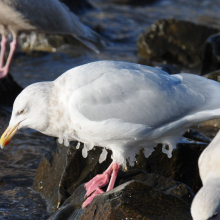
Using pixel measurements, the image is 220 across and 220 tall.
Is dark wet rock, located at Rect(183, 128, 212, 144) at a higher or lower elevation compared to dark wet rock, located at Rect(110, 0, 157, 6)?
higher

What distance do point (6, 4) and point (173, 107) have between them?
475 cm

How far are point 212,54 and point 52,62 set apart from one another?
3.86m

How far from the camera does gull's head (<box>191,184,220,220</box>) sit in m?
3.45

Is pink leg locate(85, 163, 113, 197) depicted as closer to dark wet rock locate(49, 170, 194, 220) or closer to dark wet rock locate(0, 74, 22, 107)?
dark wet rock locate(49, 170, 194, 220)

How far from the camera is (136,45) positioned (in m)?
12.4

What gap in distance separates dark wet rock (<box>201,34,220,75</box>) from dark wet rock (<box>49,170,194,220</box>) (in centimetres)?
569

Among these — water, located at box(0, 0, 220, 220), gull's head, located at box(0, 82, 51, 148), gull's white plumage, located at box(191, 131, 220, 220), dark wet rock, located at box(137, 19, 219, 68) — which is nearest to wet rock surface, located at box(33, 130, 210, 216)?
water, located at box(0, 0, 220, 220)

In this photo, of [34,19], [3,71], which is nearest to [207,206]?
[3,71]

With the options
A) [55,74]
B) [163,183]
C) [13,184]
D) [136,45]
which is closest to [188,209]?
[163,183]

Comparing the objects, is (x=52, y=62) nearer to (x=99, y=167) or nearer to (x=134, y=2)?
(x=99, y=167)

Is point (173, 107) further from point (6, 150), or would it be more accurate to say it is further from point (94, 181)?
point (6, 150)

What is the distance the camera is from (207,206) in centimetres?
347

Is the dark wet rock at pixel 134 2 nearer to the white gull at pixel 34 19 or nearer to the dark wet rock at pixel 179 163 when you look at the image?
the white gull at pixel 34 19

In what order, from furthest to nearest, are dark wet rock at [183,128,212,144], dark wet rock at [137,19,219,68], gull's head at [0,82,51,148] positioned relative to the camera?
dark wet rock at [137,19,219,68] < dark wet rock at [183,128,212,144] < gull's head at [0,82,51,148]
